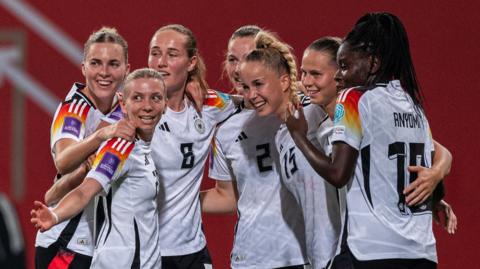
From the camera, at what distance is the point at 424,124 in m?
3.12

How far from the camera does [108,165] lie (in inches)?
127

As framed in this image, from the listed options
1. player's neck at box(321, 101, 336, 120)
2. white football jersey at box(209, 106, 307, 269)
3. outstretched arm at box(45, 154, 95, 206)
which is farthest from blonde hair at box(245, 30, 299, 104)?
outstretched arm at box(45, 154, 95, 206)

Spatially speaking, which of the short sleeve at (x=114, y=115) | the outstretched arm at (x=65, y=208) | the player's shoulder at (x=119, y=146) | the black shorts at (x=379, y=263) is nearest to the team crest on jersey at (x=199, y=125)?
the short sleeve at (x=114, y=115)

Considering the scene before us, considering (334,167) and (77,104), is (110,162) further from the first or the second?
(334,167)

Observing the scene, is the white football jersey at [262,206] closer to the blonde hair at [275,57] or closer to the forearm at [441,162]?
the blonde hair at [275,57]

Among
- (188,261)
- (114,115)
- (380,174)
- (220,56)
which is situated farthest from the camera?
(220,56)

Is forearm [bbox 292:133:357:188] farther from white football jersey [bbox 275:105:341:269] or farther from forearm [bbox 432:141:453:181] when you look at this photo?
white football jersey [bbox 275:105:341:269]

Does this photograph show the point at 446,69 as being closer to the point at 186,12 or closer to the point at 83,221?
the point at 186,12

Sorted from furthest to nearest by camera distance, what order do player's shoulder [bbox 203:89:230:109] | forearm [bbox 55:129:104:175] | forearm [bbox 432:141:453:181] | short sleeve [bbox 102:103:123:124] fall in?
player's shoulder [bbox 203:89:230:109], short sleeve [bbox 102:103:123:124], forearm [bbox 55:129:104:175], forearm [bbox 432:141:453:181]

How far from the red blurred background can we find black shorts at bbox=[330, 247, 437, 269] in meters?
2.32

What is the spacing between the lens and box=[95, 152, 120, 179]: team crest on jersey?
127 inches

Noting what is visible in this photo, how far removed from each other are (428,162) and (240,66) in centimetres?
86

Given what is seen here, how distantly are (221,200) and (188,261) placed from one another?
1.10 ft

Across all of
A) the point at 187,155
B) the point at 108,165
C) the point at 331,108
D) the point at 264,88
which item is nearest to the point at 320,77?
the point at 331,108
